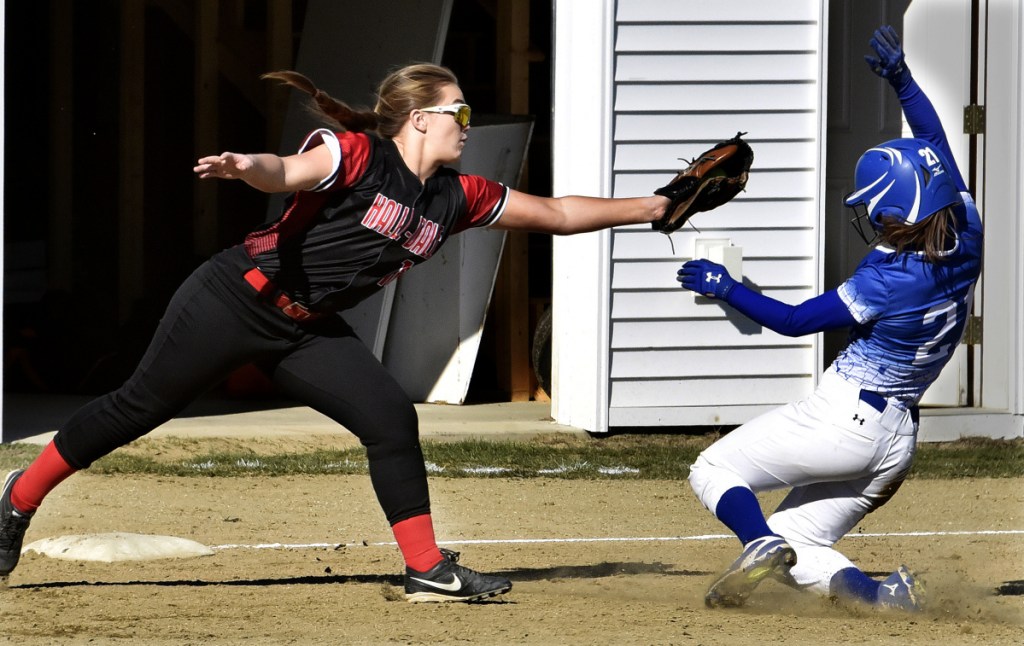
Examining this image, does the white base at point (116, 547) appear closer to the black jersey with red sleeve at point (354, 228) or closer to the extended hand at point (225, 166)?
the black jersey with red sleeve at point (354, 228)

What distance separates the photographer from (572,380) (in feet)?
31.4

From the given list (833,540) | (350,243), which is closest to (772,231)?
(833,540)

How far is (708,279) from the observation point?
489 centimetres

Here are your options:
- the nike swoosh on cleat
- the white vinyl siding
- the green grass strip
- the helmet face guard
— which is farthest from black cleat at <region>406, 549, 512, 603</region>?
the white vinyl siding

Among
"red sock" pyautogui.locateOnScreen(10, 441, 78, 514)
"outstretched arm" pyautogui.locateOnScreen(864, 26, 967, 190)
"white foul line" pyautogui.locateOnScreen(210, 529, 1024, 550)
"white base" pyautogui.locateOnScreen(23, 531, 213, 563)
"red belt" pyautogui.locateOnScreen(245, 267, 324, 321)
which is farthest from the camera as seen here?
"white foul line" pyautogui.locateOnScreen(210, 529, 1024, 550)

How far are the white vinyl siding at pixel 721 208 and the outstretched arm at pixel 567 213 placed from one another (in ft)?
13.8

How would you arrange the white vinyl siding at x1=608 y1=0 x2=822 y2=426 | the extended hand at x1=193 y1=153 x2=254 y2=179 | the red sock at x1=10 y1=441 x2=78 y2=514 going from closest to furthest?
1. the extended hand at x1=193 y1=153 x2=254 y2=179
2. the red sock at x1=10 y1=441 x2=78 y2=514
3. the white vinyl siding at x1=608 y1=0 x2=822 y2=426

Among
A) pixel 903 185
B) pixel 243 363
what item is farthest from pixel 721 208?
pixel 243 363

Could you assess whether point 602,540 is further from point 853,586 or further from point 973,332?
point 973,332

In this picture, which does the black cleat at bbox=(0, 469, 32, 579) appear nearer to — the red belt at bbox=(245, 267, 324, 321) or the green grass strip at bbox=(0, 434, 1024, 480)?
the red belt at bbox=(245, 267, 324, 321)

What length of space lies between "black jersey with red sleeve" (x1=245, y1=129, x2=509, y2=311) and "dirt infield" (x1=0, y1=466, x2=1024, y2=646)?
1.11 metres

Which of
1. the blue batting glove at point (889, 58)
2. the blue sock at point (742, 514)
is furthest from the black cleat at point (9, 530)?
the blue batting glove at point (889, 58)

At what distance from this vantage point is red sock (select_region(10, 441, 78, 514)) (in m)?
5.05

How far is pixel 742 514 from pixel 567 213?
1.20m
